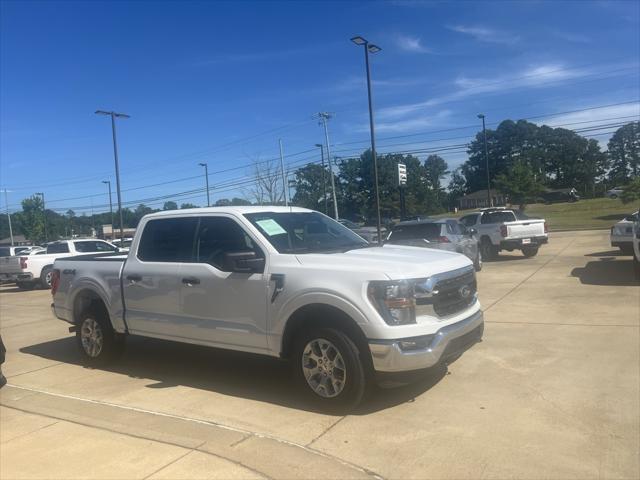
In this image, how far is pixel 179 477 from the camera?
3.62 m

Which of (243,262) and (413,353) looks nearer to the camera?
(413,353)

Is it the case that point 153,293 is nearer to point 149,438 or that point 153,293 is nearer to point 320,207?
point 149,438

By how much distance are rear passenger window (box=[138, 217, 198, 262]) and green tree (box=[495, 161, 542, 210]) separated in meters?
51.8

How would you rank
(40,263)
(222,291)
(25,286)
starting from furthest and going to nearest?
1. (25,286)
2. (40,263)
3. (222,291)

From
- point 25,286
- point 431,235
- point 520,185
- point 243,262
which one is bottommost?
point 25,286

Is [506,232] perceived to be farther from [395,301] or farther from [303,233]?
[395,301]

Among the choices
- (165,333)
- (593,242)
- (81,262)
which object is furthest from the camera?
(593,242)

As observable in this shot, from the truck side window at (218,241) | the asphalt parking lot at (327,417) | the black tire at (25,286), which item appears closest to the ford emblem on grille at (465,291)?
the asphalt parking lot at (327,417)

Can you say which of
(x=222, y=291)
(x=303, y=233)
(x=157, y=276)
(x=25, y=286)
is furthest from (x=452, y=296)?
(x=25, y=286)

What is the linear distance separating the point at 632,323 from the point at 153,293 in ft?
22.6

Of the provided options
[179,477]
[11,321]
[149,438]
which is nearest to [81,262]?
[149,438]

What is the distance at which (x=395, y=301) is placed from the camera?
4.54 m

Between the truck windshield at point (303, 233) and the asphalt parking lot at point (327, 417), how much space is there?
153cm

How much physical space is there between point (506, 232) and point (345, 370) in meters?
14.7
